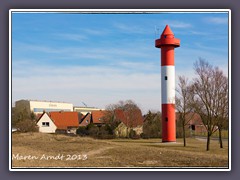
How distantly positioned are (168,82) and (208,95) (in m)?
1.13

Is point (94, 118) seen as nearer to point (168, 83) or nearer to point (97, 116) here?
point (97, 116)

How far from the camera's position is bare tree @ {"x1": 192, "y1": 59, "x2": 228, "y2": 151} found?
10875mm

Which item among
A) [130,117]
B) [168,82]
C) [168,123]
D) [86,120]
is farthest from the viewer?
[168,123]

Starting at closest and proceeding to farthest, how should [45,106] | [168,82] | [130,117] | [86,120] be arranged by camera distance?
[45,106], [86,120], [168,82], [130,117]

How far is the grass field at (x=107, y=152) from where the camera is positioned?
10.2 m

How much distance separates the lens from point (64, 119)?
36.7 feet

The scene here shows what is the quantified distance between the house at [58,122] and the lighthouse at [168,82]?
2.34 metres

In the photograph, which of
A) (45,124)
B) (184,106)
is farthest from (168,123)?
(45,124)

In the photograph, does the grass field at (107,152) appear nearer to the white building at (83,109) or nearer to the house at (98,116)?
the house at (98,116)

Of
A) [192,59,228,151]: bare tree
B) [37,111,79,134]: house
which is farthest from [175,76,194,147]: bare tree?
[37,111,79,134]: house

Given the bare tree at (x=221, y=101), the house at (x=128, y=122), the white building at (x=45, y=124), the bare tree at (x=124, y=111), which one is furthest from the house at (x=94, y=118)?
the bare tree at (x=221, y=101)

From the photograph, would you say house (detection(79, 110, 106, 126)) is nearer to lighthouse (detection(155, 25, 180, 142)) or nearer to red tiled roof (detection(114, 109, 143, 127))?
red tiled roof (detection(114, 109, 143, 127))

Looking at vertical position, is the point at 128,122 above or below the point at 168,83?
below
